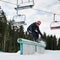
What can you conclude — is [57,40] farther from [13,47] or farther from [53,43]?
[13,47]

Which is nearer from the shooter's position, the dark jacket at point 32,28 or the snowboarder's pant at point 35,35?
the dark jacket at point 32,28

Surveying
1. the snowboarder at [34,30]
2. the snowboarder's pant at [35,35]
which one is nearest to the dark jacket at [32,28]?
the snowboarder at [34,30]

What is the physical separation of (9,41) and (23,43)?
2424cm

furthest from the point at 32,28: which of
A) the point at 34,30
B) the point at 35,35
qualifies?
the point at 35,35

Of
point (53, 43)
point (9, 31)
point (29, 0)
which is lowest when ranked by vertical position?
point (53, 43)

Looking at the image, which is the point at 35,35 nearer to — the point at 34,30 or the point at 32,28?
the point at 34,30

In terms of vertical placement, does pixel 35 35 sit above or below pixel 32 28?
below

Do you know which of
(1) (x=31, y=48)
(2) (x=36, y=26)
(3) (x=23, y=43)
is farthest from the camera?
(2) (x=36, y=26)

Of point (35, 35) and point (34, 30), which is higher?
point (34, 30)

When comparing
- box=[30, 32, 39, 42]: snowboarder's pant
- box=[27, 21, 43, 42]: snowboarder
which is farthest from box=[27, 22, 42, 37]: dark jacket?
box=[30, 32, 39, 42]: snowboarder's pant

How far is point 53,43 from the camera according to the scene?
1786 inches

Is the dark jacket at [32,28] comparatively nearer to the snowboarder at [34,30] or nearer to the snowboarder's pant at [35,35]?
the snowboarder at [34,30]

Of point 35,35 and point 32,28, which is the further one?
point 35,35

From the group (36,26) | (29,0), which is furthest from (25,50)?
(29,0)
